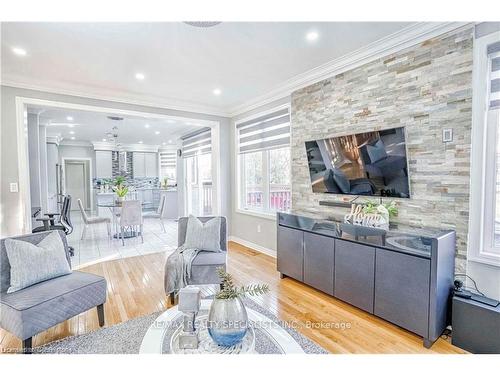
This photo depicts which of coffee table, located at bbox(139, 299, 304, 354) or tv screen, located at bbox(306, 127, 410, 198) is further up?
tv screen, located at bbox(306, 127, 410, 198)

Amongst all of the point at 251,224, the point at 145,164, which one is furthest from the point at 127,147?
the point at 251,224

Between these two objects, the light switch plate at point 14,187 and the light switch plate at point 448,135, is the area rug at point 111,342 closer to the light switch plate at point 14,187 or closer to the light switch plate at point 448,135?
the light switch plate at point 448,135

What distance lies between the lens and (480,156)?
2012 mm

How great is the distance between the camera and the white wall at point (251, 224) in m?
4.24

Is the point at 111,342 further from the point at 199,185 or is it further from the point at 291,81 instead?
the point at 199,185

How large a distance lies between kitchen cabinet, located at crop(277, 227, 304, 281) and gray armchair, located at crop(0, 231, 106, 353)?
6.57ft

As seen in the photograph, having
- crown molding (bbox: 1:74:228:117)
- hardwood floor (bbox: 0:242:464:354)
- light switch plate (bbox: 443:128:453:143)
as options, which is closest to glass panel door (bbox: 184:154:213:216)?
crown molding (bbox: 1:74:228:117)

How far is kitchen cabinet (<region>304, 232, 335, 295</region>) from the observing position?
8.93 feet

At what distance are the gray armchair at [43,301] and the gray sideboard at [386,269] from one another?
2143 millimetres

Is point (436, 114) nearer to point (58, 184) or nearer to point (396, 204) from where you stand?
point (396, 204)

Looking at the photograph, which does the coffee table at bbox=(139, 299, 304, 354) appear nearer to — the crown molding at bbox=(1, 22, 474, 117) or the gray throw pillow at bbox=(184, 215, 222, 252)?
the gray throw pillow at bbox=(184, 215, 222, 252)

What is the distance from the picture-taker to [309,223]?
118 inches

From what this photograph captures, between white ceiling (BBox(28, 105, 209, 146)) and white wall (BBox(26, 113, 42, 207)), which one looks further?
white ceiling (BBox(28, 105, 209, 146))
